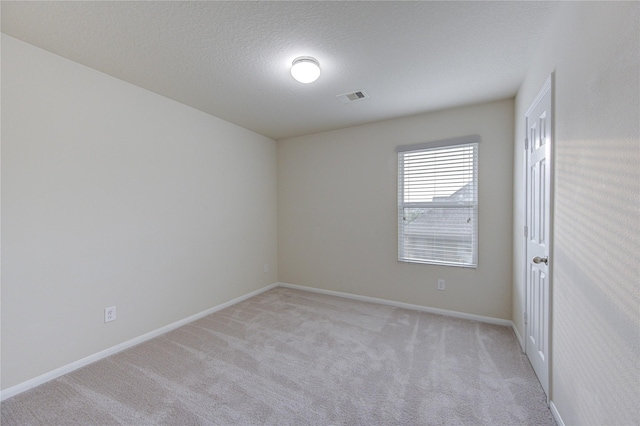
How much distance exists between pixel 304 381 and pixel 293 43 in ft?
8.17

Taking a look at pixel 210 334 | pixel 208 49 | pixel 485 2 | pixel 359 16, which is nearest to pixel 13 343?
A: pixel 210 334

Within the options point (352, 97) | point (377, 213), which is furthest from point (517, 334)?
point (352, 97)

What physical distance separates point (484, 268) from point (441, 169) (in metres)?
1.25

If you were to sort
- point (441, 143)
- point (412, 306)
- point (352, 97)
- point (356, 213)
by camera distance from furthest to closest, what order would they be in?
point (356, 213)
point (412, 306)
point (441, 143)
point (352, 97)

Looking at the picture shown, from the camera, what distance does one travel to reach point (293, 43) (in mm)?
1941

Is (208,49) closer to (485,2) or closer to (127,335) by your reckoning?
(485,2)

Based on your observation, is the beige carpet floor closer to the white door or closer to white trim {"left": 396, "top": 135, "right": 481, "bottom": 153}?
the white door

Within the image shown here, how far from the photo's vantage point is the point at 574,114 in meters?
1.43

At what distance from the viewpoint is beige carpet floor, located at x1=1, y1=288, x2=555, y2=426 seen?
1663 millimetres

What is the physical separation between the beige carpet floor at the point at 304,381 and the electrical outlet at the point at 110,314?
1.06 feet

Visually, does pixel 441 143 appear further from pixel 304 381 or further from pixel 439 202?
pixel 304 381

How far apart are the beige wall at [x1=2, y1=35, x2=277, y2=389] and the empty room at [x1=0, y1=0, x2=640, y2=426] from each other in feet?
0.05

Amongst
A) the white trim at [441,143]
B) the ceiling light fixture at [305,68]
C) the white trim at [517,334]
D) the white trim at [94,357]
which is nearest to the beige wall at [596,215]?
the white trim at [517,334]

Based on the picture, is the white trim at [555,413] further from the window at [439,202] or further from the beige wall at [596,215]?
the window at [439,202]
